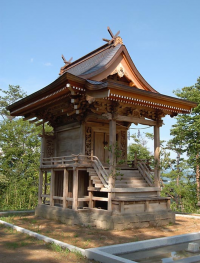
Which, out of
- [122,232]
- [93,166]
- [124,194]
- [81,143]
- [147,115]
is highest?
[147,115]

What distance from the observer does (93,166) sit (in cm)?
998

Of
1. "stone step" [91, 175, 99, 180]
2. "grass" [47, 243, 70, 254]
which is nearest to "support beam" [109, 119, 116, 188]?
"stone step" [91, 175, 99, 180]

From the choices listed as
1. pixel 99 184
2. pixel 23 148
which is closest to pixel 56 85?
pixel 99 184

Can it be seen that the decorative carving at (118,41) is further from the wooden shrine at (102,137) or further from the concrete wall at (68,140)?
the concrete wall at (68,140)

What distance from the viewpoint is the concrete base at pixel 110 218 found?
28.3 ft

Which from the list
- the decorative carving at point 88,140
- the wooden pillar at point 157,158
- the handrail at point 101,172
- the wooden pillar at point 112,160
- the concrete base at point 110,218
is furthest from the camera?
the decorative carving at point 88,140

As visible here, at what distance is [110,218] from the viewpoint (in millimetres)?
8617

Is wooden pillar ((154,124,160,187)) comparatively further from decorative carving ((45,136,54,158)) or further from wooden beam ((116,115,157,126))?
decorative carving ((45,136,54,158))

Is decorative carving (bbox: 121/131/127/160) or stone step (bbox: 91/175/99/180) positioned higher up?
decorative carving (bbox: 121/131/127/160)

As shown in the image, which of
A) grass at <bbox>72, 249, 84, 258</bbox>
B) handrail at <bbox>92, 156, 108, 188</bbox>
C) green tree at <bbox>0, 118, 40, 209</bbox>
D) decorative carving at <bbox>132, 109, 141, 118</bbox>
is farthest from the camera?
green tree at <bbox>0, 118, 40, 209</bbox>

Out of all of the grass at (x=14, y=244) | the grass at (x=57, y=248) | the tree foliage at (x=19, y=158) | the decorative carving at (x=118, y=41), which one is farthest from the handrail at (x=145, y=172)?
the tree foliage at (x=19, y=158)

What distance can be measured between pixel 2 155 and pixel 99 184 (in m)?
13.6

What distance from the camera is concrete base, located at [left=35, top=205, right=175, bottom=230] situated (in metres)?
Result: 8.62

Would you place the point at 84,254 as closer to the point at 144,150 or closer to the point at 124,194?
the point at 124,194
